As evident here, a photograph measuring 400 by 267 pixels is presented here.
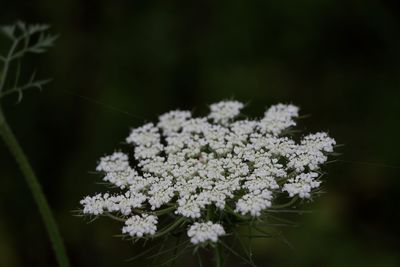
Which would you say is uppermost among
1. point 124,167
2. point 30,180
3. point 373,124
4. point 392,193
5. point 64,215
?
point 373,124

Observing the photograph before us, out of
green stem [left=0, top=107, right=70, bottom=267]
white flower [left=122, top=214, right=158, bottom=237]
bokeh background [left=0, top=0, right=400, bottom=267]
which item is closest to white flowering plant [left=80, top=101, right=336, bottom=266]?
white flower [left=122, top=214, right=158, bottom=237]

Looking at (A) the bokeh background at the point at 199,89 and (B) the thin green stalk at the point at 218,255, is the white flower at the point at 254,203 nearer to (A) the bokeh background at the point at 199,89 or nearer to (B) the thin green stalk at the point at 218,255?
(B) the thin green stalk at the point at 218,255

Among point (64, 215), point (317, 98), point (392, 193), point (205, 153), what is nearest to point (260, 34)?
point (317, 98)

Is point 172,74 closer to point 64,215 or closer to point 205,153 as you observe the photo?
point 64,215

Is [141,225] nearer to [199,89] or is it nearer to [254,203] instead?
[254,203]

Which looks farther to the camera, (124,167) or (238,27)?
(238,27)

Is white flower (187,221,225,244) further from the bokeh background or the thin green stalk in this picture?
the bokeh background

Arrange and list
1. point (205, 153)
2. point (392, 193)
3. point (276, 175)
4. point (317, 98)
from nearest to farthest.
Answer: point (276, 175) → point (205, 153) → point (392, 193) → point (317, 98)

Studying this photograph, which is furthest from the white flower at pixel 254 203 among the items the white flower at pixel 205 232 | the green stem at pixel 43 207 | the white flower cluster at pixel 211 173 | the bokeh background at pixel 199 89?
the bokeh background at pixel 199 89
